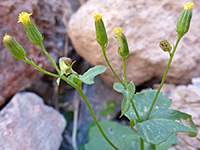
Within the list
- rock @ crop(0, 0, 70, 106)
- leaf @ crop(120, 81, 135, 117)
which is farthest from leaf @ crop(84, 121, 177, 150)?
rock @ crop(0, 0, 70, 106)

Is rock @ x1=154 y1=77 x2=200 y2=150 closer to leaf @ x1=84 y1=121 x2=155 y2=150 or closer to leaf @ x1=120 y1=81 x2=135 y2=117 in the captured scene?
leaf @ x1=84 y1=121 x2=155 y2=150

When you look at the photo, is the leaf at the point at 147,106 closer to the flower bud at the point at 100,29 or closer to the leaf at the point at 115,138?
the leaf at the point at 115,138

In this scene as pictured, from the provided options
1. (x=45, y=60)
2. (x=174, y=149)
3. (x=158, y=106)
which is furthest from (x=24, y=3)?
(x=174, y=149)

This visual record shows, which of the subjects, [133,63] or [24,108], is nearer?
[24,108]

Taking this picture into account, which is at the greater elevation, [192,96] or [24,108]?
[24,108]

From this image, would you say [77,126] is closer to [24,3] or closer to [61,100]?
[61,100]

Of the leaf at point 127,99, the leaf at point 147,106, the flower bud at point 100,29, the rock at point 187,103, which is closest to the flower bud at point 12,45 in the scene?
the flower bud at point 100,29
